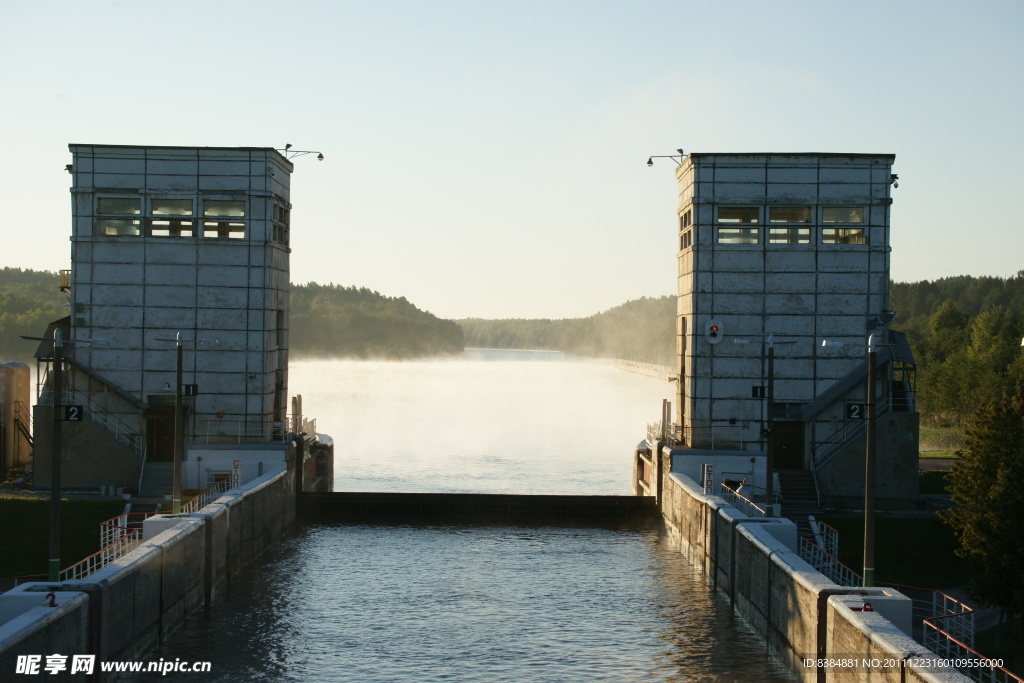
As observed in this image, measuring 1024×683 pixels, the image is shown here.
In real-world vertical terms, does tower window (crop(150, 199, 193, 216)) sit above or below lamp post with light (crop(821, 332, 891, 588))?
above

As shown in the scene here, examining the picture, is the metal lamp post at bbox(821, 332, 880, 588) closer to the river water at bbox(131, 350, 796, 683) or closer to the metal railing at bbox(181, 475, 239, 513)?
the river water at bbox(131, 350, 796, 683)

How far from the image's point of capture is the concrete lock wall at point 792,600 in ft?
66.6

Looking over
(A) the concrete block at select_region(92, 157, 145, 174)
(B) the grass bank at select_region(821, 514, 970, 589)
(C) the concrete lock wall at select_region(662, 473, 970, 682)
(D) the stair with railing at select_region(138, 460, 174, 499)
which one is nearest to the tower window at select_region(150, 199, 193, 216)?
(A) the concrete block at select_region(92, 157, 145, 174)

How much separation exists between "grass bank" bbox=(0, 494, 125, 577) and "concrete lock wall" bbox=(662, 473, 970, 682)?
21454mm

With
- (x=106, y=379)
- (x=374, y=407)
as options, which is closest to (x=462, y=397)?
(x=374, y=407)

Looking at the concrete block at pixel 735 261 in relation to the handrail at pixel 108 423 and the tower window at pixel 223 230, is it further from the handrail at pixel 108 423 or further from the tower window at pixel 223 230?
the handrail at pixel 108 423

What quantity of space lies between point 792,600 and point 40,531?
2710cm

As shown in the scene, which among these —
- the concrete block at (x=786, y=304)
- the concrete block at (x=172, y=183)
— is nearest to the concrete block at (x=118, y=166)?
the concrete block at (x=172, y=183)

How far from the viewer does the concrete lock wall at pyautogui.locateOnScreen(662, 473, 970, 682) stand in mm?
20297

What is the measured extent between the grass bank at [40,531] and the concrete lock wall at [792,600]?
70.4 feet

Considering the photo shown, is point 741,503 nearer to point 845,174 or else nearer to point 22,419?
point 845,174

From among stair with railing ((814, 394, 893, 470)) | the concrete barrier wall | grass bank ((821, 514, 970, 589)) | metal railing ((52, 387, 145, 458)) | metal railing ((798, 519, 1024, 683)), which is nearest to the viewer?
the concrete barrier wall

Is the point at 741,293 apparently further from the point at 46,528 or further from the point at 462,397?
the point at 462,397

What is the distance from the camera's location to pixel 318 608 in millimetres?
33375
